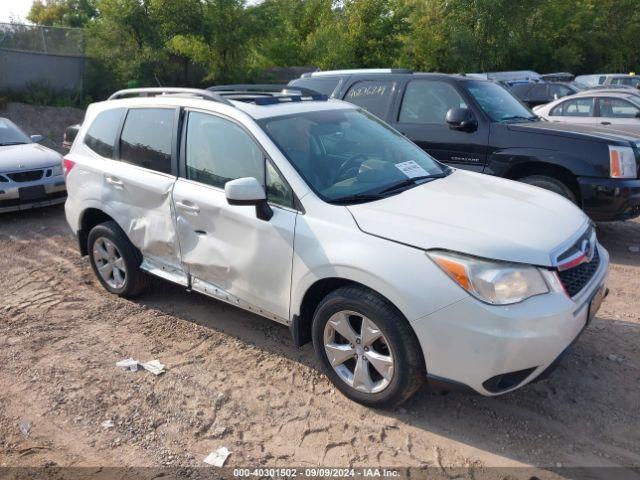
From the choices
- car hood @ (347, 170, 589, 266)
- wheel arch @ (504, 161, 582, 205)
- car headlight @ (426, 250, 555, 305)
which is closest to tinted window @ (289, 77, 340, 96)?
wheel arch @ (504, 161, 582, 205)

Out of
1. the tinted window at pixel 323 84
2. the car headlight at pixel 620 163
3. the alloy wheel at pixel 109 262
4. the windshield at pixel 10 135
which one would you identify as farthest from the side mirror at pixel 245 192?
the windshield at pixel 10 135

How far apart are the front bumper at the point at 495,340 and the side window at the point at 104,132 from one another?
3.26m

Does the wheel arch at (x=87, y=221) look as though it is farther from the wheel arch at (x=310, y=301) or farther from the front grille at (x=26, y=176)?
the front grille at (x=26, y=176)

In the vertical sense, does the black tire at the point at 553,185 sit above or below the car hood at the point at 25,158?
above

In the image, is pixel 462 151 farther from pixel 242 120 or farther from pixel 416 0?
pixel 416 0

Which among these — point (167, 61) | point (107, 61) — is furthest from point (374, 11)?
point (107, 61)

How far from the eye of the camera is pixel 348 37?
79.3ft

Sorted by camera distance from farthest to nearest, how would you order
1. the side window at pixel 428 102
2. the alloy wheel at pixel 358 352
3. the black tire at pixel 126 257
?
the side window at pixel 428 102 → the black tire at pixel 126 257 → the alloy wheel at pixel 358 352

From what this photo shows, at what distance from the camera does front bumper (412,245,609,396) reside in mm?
2789

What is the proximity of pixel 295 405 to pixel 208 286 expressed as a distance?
3.82 feet

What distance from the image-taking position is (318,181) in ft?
11.7

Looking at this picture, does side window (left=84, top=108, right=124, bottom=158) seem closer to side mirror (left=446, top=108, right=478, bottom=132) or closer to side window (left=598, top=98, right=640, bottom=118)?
side mirror (left=446, top=108, right=478, bottom=132)

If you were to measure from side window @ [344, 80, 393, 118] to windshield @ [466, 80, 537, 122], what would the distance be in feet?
3.29

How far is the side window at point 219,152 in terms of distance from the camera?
12.4 feet
